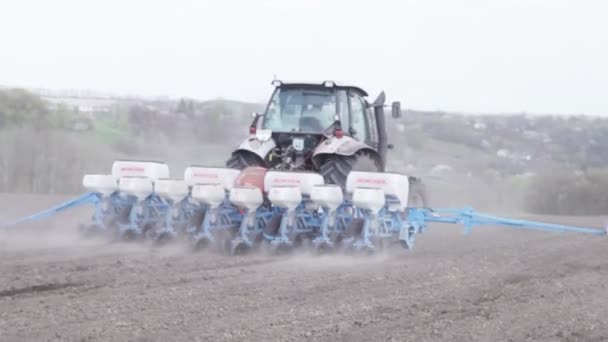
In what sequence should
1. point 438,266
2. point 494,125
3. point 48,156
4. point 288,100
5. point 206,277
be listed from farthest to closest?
point 494,125 → point 48,156 → point 288,100 → point 438,266 → point 206,277

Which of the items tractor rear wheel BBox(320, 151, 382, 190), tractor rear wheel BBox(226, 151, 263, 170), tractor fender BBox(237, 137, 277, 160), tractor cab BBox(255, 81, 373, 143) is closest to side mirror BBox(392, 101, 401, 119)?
tractor cab BBox(255, 81, 373, 143)

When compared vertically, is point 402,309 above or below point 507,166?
below

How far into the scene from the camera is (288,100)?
1130 centimetres

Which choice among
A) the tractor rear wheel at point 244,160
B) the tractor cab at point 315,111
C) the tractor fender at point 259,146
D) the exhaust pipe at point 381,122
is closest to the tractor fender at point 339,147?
the tractor cab at point 315,111

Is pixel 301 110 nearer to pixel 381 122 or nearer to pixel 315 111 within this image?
pixel 315 111

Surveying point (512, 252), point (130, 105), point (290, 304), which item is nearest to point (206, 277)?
point (290, 304)

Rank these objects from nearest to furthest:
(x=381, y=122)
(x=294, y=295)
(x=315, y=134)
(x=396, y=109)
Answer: (x=294, y=295), (x=315, y=134), (x=396, y=109), (x=381, y=122)

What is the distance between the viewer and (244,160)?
1108 cm

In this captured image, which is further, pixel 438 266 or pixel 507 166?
pixel 507 166

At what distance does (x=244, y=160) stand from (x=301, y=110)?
2.93 feet

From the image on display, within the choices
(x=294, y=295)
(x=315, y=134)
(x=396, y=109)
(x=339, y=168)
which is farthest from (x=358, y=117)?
(x=294, y=295)

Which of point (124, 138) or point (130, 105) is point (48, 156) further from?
point (130, 105)

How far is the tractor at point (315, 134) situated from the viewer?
34.4 feet

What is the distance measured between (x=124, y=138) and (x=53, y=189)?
1893 mm
